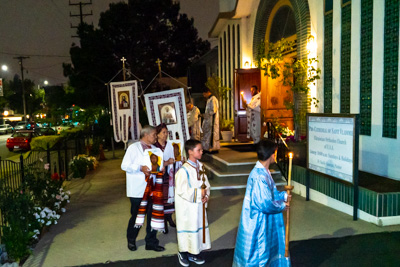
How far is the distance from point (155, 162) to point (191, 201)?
3.35ft

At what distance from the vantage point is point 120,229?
6.94 m

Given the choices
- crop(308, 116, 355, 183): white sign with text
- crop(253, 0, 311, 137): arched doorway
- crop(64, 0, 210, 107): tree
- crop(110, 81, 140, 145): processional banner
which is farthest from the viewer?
crop(64, 0, 210, 107): tree

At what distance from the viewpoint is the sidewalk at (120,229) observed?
570cm

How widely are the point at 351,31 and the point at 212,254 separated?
5541mm

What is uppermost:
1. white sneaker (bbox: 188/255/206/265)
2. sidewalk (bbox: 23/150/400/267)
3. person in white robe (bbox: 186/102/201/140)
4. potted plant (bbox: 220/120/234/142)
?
person in white robe (bbox: 186/102/201/140)

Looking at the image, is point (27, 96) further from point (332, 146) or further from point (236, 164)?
point (332, 146)

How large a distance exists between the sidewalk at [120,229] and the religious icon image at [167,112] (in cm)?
193

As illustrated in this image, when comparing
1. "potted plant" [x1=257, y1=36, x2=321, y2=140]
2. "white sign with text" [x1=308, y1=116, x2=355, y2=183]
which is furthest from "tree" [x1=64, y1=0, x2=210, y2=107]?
"white sign with text" [x1=308, y1=116, x2=355, y2=183]

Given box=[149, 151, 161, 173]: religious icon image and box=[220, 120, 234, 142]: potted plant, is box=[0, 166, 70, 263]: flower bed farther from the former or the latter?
box=[220, 120, 234, 142]: potted plant

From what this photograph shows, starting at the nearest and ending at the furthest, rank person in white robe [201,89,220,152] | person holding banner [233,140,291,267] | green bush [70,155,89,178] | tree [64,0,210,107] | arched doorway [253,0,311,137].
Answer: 1. person holding banner [233,140,291,267]
2. arched doorway [253,0,311,137]
3. person in white robe [201,89,220,152]
4. green bush [70,155,89,178]
5. tree [64,0,210,107]

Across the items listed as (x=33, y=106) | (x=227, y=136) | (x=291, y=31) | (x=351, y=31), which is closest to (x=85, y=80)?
(x=227, y=136)

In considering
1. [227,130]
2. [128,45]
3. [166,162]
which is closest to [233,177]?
[166,162]

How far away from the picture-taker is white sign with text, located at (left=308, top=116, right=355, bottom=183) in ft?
21.6

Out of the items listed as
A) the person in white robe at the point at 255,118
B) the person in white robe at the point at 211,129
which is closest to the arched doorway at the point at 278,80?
the person in white robe at the point at 255,118
